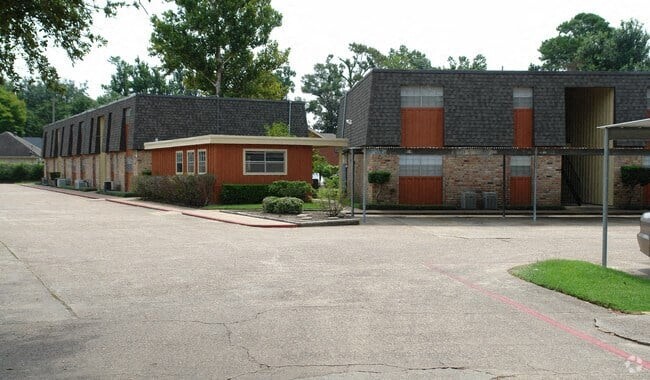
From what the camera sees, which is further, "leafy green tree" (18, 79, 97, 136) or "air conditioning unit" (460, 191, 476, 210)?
"leafy green tree" (18, 79, 97, 136)

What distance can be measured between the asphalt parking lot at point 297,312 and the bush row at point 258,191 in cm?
1361

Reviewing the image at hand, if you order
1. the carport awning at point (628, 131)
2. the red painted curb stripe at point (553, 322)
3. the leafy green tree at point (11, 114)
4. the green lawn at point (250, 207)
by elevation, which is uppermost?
the leafy green tree at point (11, 114)

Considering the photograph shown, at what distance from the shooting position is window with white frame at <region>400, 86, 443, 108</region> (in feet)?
96.5

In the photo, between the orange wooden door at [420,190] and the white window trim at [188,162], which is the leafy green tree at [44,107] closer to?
the white window trim at [188,162]

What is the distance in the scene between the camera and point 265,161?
31.5 meters

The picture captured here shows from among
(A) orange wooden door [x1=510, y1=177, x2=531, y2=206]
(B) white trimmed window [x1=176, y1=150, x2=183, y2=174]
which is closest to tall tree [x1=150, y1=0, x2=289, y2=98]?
(B) white trimmed window [x1=176, y1=150, x2=183, y2=174]

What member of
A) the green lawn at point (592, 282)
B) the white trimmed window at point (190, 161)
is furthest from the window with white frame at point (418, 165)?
the green lawn at point (592, 282)

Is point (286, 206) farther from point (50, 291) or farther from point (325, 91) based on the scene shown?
point (325, 91)

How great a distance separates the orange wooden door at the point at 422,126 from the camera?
29.5 metres

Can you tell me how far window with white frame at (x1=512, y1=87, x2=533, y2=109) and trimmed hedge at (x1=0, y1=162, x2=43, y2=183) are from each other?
202 ft

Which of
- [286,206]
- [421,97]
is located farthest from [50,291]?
[421,97]

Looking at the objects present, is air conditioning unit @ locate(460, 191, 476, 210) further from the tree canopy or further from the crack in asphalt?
the tree canopy

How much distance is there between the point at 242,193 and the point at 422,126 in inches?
341

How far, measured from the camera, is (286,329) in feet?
24.3
